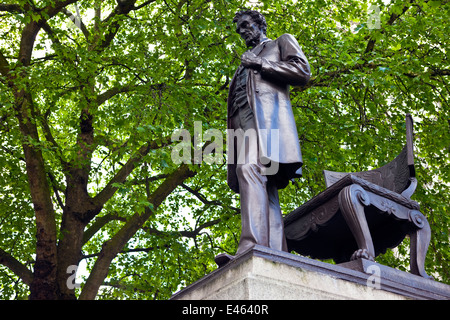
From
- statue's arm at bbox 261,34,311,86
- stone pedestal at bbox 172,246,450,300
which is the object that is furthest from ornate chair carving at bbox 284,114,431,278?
statue's arm at bbox 261,34,311,86

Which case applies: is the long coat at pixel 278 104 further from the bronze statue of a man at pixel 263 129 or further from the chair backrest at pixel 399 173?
the chair backrest at pixel 399 173

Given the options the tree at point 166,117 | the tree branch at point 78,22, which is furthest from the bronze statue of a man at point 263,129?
the tree branch at point 78,22

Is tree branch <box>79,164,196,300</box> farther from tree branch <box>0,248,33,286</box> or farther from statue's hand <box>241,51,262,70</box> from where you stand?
statue's hand <box>241,51,262,70</box>

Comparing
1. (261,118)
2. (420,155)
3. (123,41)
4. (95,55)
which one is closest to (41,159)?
(95,55)

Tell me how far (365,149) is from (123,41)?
5.52 metres

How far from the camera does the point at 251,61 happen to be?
464 cm

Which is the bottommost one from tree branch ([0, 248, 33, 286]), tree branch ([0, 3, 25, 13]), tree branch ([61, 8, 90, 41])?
tree branch ([0, 248, 33, 286])

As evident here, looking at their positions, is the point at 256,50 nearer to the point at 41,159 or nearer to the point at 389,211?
the point at 389,211

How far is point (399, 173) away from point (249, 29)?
1.87 metres

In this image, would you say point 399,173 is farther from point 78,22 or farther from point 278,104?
point 78,22

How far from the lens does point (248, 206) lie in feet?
13.7

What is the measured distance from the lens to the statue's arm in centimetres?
465

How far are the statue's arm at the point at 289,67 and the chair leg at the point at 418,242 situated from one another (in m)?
1.46

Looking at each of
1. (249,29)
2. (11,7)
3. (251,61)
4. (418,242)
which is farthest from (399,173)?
(11,7)
